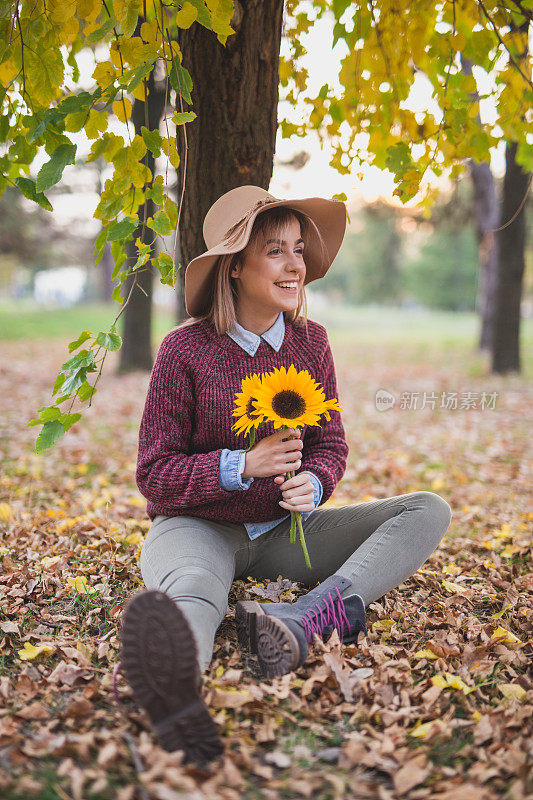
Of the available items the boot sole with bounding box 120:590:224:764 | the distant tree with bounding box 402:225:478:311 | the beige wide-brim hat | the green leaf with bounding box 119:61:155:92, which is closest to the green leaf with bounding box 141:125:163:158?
the green leaf with bounding box 119:61:155:92

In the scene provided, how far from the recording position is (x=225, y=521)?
2633 millimetres

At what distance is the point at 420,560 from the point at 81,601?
1434 millimetres

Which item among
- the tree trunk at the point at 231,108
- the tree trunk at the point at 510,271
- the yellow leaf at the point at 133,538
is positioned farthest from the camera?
the tree trunk at the point at 510,271

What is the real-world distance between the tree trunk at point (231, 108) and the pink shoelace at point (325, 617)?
183 cm

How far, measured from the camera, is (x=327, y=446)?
2.81 metres

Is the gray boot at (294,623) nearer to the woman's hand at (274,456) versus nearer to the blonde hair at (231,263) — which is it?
the woman's hand at (274,456)

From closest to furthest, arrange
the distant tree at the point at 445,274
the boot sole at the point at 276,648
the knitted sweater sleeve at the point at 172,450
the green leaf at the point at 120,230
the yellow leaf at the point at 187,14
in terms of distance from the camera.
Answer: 1. the boot sole at the point at 276,648
2. the yellow leaf at the point at 187,14
3. the knitted sweater sleeve at the point at 172,450
4. the green leaf at the point at 120,230
5. the distant tree at the point at 445,274

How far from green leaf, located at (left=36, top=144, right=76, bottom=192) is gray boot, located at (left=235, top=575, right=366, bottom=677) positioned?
1.70 meters

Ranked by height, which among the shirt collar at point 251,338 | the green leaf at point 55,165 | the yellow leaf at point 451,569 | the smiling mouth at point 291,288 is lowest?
the yellow leaf at point 451,569

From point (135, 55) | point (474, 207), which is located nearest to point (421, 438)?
point (135, 55)

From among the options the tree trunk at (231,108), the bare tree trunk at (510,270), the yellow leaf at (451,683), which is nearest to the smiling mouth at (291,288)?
the tree trunk at (231,108)

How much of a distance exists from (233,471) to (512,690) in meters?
1.22

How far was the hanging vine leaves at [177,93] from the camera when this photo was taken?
2.34 m

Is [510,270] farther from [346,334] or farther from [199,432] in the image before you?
[346,334]
